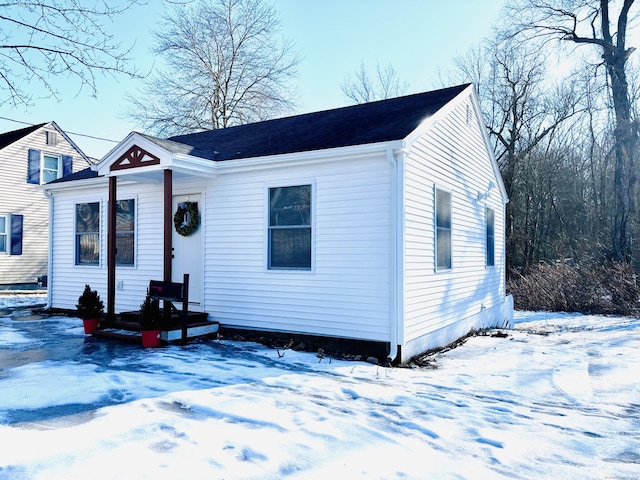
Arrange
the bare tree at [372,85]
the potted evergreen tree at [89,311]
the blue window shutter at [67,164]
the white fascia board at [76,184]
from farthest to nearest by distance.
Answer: the bare tree at [372,85] → the blue window shutter at [67,164] → the white fascia board at [76,184] → the potted evergreen tree at [89,311]

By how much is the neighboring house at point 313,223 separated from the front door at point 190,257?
3cm

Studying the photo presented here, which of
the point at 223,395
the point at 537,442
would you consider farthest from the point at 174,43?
the point at 537,442

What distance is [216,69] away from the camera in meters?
24.8

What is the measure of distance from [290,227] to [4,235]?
1521cm

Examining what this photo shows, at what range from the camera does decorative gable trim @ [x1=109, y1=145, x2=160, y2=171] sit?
7.53m

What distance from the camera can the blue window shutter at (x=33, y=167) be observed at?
18641mm

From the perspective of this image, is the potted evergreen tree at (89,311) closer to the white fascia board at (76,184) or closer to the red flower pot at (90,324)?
the red flower pot at (90,324)

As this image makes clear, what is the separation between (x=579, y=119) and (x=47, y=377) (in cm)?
2455

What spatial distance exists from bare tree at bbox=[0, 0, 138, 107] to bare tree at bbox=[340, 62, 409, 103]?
21109mm

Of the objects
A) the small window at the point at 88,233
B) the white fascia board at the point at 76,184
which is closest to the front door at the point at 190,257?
the white fascia board at the point at 76,184

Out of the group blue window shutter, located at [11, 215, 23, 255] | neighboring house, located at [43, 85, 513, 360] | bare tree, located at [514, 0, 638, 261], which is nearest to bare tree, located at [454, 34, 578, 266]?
bare tree, located at [514, 0, 638, 261]

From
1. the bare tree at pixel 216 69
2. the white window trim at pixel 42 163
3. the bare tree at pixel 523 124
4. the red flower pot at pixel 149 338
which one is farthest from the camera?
the bare tree at pixel 216 69

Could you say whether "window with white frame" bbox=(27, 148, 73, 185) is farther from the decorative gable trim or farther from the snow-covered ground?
the snow-covered ground

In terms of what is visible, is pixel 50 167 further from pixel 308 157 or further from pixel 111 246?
pixel 308 157
